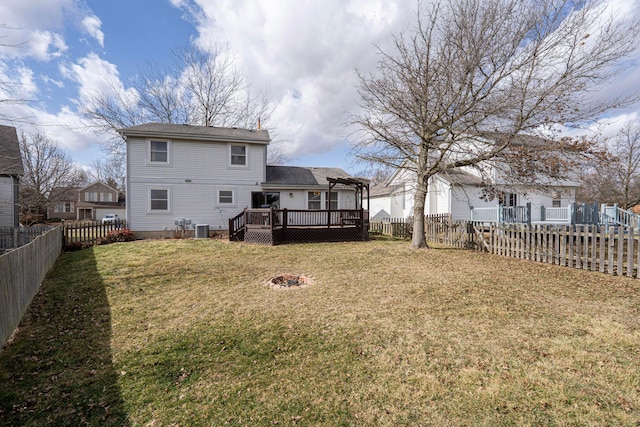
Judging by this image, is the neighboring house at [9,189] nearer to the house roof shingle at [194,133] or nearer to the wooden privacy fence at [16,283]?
the house roof shingle at [194,133]

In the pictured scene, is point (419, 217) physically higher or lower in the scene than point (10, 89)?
lower

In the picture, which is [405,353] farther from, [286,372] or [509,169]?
[509,169]

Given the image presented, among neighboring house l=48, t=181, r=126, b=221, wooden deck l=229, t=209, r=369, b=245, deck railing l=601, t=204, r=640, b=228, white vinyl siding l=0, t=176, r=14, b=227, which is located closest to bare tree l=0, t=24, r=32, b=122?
wooden deck l=229, t=209, r=369, b=245

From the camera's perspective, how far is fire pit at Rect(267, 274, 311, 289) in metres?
6.11

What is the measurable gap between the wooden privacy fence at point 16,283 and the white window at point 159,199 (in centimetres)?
922

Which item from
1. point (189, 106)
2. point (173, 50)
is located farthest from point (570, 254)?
point (173, 50)

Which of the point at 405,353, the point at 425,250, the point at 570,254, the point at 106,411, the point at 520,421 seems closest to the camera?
the point at 520,421

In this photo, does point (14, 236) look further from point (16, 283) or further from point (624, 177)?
point (624, 177)

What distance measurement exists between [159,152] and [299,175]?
804 centimetres

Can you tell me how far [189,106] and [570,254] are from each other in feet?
94.1

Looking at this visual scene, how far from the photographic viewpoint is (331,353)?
334cm

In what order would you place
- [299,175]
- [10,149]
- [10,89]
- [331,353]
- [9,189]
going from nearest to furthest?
[331,353], [10,89], [9,189], [10,149], [299,175]

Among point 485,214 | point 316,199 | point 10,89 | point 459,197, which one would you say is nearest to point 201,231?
point 316,199

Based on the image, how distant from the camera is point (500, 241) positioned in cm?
963
